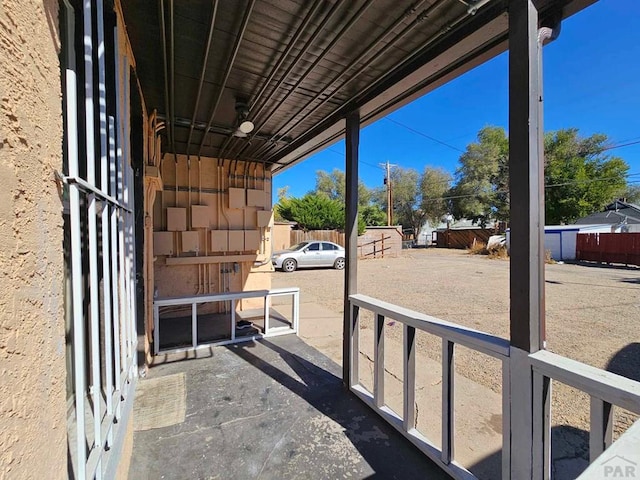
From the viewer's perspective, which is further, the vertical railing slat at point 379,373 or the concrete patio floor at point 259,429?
the vertical railing slat at point 379,373

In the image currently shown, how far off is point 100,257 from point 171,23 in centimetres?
136

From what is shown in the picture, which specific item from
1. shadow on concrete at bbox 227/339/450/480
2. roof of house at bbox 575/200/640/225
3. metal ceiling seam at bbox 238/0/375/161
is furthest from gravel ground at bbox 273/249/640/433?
roof of house at bbox 575/200/640/225

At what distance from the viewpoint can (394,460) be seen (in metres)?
1.83

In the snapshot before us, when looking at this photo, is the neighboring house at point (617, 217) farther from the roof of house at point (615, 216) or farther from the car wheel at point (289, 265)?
the car wheel at point (289, 265)

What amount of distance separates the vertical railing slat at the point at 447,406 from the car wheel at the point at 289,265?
9504 mm

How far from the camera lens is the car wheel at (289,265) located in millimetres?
11086

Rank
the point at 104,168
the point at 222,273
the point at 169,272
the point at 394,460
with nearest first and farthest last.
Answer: the point at 104,168
the point at 394,460
the point at 169,272
the point at 222,273

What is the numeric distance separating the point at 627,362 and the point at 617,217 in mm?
25302

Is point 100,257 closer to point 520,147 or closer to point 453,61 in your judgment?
point 520,147

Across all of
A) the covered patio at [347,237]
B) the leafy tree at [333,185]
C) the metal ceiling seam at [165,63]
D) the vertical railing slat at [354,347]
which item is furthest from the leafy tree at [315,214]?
the vertical railing slat at [354,347]

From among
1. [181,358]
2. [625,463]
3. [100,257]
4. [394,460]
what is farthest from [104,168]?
[181,358]

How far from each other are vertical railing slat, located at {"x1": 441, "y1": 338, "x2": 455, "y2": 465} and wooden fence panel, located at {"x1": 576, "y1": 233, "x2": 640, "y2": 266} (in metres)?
15.2

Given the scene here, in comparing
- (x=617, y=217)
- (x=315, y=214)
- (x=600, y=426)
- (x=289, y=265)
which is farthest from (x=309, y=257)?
(x=617, y=217)

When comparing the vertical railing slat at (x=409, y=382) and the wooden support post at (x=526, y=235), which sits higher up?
the wooden support post at (x=526, y=235)
